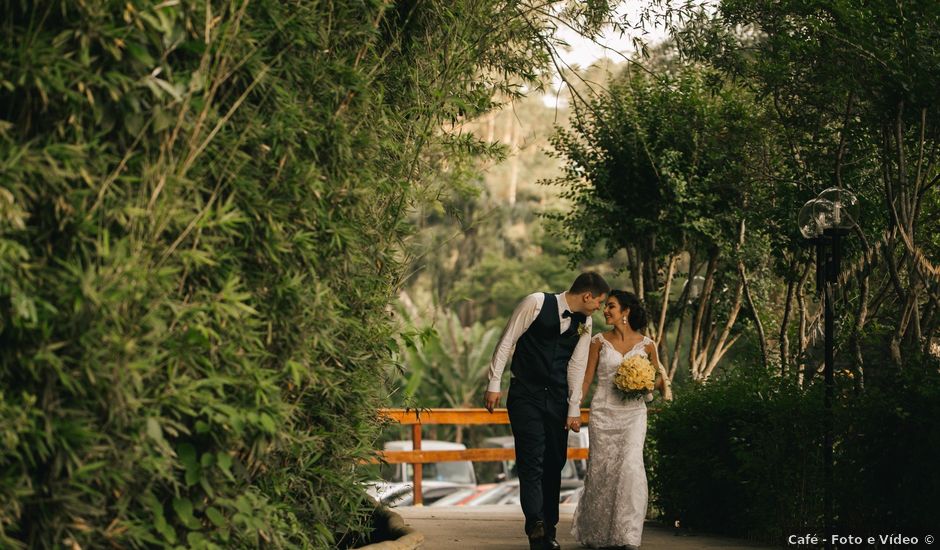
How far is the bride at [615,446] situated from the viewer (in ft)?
27.9

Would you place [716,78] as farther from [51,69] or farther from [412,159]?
[51,69]

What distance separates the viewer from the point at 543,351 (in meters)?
7.92

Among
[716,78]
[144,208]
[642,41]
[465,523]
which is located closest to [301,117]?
[144,208]

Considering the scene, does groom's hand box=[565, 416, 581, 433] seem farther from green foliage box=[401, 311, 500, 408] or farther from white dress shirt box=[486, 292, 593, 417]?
green foliage box=[401, 311, 500, 408]

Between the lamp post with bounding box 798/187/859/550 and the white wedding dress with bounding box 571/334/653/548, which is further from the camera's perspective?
the lamp post with bounding box 798/187/859/550

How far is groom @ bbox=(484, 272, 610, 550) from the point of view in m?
7.73

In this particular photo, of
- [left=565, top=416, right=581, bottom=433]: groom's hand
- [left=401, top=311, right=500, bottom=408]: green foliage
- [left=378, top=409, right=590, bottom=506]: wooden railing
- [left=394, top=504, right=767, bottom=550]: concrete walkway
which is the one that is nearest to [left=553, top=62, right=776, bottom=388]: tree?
[left=378, top=409, right=590, bottom=506]: wooden railing

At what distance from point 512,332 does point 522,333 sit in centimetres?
13

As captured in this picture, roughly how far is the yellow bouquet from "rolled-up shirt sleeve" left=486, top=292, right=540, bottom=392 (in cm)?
117

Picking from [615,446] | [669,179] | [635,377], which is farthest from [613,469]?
[669,179]

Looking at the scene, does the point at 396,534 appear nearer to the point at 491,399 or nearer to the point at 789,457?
the point at 491,399

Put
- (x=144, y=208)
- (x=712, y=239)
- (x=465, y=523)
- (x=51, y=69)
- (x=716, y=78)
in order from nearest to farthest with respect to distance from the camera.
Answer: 1. (x=51, y=69)
2. (x=144, y=208)
3. (x=465, y=523)
4. (x=716, y=78)
5. (x=712, y=239)

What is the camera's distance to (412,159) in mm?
5918

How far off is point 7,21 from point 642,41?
6.72 metres
